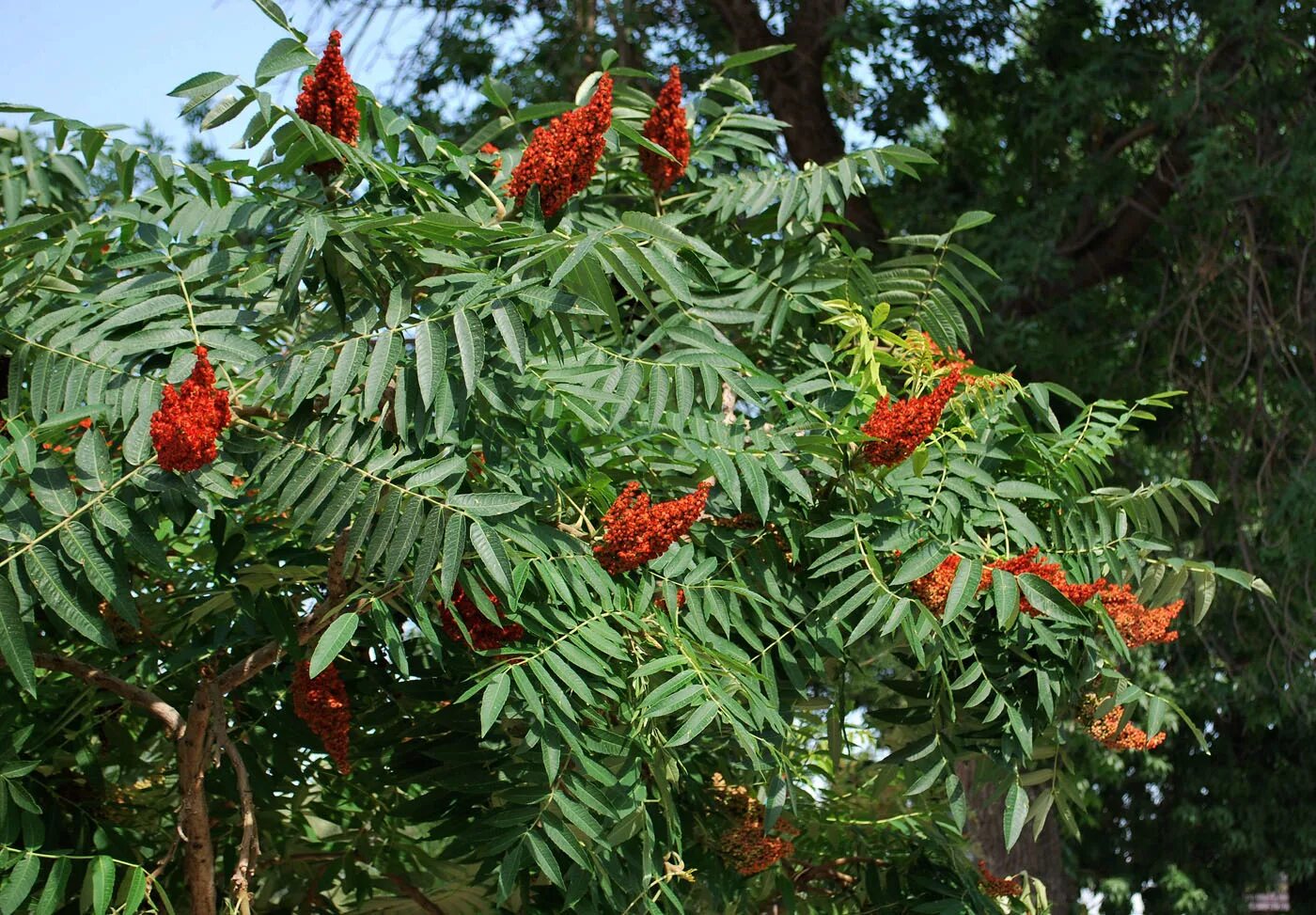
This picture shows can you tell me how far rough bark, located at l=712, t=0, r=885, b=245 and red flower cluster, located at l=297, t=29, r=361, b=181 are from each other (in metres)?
5.24

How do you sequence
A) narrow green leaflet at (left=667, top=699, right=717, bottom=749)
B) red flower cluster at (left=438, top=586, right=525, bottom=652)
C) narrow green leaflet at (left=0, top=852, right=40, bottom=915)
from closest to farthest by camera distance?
narrow green leaflet at (left=667, top=699, right=717, bottom=749) < narrow green leaflet at (left=0, top=852, right=40, bottom=915) < red flower cluster at (left=438, top=586, right=525, bottom=652)

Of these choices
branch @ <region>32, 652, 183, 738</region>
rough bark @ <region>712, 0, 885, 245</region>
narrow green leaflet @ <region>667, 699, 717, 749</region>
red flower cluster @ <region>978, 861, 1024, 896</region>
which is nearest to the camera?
narrow green leaflet @ <region>667, 699, 717, 749</region>

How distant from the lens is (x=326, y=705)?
2.64 metres

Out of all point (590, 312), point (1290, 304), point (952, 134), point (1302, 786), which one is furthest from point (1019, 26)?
point (590, 312)

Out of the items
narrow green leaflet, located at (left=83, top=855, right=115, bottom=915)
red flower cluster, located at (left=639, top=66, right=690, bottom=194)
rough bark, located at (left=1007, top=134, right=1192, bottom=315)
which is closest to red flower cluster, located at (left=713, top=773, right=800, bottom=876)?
narrow green leaflet, located at (left=83, top=855, right=115, bottom=915)

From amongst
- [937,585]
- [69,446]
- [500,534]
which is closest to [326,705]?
[500,534]

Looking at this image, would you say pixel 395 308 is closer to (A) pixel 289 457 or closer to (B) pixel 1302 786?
(A) pixel 289 457

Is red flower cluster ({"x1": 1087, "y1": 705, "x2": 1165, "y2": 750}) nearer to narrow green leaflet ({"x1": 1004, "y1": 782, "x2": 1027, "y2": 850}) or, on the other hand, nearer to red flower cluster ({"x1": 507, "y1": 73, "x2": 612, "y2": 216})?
narrow green leaflet ({"x1": 1004, "y1": 782, "x2": 1027, "y2": 850})

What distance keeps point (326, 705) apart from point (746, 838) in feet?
3.34

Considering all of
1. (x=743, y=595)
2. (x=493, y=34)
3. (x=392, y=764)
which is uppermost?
(x=493, y=34)

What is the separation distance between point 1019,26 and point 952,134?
0.79 metres

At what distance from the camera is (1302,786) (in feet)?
33.1

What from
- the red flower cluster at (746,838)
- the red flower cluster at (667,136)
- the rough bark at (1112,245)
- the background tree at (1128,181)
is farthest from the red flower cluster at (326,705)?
the rough bark at (1112,245)

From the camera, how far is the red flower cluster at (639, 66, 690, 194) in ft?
10.8
